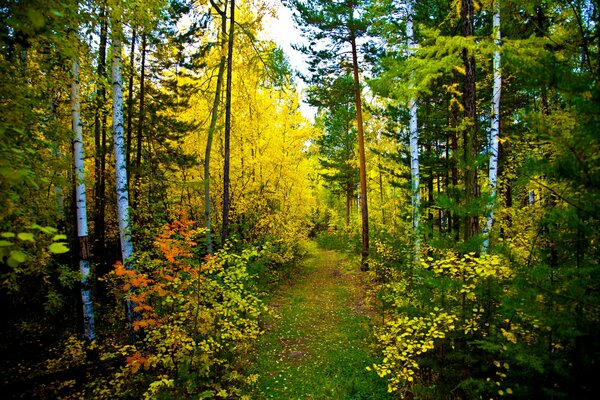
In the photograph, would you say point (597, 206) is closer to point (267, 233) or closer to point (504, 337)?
point (504, 337)

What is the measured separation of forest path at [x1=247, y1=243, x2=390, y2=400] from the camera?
599 centimetres

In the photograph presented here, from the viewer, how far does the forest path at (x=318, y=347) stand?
5992 millimetres

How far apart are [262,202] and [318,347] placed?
22.3 feet

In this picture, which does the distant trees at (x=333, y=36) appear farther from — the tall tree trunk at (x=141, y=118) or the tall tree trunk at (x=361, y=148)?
the tall tree trunk at (x=141, y=118)

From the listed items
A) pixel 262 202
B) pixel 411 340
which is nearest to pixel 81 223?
pixel 262 202

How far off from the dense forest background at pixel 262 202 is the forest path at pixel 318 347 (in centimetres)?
46

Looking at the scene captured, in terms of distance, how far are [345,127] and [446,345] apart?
1996cm

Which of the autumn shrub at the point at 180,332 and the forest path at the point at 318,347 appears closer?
the autumn shrub at the point at 180,332

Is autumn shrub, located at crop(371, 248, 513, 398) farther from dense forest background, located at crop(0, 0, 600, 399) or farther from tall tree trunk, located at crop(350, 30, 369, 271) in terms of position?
tall tree trunk, located at crop(350, 30, 369, 271)

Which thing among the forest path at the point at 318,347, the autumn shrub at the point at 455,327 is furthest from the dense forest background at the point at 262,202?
the forest path at the point at 318,347

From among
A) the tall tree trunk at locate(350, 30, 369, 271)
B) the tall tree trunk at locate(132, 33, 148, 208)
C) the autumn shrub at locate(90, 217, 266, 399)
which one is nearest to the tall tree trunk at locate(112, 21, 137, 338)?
the autumn shrub at locate(90, 217, 266, 399)

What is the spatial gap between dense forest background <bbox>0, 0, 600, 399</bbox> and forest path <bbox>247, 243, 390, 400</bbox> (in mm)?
460

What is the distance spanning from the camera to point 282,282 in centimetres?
1441

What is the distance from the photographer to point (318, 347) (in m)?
7.90
